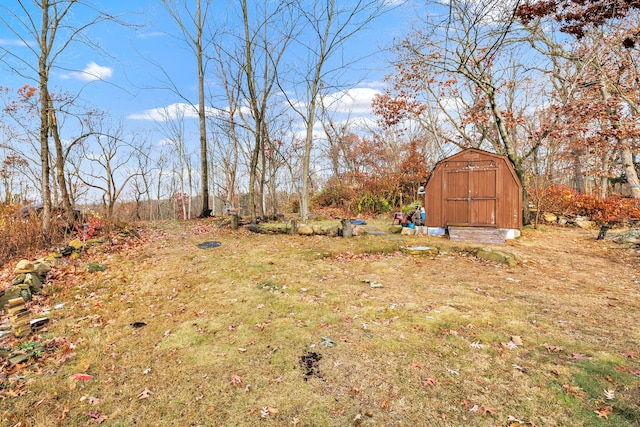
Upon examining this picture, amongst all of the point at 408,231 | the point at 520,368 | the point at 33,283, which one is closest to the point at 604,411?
the point at 520,368

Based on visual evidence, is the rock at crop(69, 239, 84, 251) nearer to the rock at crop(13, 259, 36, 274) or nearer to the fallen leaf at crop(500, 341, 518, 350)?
the rock at crop(13, 259, 36, 274)

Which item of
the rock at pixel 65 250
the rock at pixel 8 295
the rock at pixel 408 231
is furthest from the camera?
the rock at pixel 408 231

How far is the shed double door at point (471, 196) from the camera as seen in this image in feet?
33.0

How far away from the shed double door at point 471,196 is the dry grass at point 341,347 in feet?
11.6

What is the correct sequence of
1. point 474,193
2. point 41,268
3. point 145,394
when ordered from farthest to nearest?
point 474,193
point 41,268
point 145,394

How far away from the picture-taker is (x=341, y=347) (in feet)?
11.7

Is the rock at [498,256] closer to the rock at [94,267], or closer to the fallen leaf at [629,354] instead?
the fallen leaf at [629,354]

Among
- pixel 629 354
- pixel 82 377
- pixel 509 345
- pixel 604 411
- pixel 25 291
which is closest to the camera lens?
pixel 604 411

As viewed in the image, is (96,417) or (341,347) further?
(341,347)

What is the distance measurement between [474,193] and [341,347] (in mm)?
9001

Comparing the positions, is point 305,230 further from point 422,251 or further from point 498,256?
point 498,256

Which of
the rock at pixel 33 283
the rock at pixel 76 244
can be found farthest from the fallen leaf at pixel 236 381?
the rock at pixel 76 244

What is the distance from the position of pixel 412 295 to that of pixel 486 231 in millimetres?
6289

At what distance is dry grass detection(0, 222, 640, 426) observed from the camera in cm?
263
